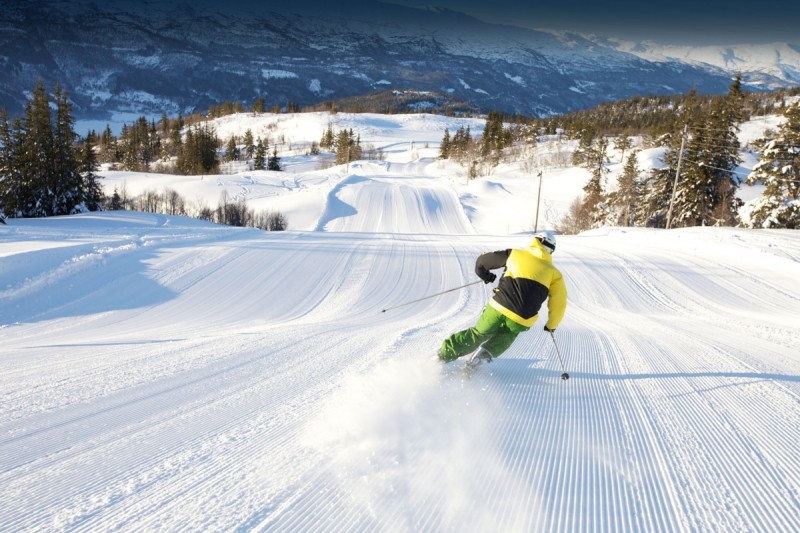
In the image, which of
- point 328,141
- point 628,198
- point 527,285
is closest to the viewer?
point 527,285

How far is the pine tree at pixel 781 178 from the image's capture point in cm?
2388

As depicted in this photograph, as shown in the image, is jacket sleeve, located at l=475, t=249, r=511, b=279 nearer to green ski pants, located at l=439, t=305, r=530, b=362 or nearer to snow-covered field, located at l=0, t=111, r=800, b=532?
green ski pants, located at l=439, t=305, r=530, b=362

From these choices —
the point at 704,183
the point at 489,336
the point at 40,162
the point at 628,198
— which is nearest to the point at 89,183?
the point at 40,162

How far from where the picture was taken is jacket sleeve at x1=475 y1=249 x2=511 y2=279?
171 inches

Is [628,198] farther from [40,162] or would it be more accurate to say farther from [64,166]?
[40,162]

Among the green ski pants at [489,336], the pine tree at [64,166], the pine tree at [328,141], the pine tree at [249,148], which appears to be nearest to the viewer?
the green ski pants at [489,336]

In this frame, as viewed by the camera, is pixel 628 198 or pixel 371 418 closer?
pixel 371 418

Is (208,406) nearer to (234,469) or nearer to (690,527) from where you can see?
(234,469)

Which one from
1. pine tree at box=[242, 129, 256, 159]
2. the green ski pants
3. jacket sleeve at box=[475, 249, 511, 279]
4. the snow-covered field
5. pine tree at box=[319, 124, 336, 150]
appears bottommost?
the snow-covered field

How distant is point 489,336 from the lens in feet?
13.6

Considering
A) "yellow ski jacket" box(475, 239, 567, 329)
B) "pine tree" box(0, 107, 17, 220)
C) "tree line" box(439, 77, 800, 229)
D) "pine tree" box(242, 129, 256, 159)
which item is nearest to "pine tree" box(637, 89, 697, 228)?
"tree line" box(439, 77, 800, 229)

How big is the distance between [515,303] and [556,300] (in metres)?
0.52

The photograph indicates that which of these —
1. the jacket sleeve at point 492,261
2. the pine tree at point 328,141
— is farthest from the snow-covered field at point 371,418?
the pine tree at point 328,141

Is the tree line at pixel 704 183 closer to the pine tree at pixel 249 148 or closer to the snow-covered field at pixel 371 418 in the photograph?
the snow-covered field at pixel 371 418
